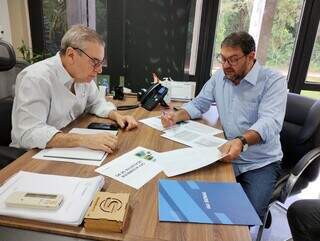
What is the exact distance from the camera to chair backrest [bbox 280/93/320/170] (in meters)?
1.66

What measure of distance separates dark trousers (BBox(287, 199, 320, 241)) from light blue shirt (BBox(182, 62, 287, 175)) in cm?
30

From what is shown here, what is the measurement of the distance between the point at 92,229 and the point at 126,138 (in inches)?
27.0

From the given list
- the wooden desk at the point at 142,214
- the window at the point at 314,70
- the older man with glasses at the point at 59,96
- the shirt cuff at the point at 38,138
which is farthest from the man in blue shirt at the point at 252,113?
the window at the point at 314,70

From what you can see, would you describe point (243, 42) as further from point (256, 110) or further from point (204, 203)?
point (204, 203)

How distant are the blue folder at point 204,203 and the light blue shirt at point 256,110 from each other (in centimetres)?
65

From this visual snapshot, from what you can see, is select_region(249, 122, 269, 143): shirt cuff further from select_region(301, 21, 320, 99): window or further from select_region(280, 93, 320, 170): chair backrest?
select_region(301, 21, 320, 99): window

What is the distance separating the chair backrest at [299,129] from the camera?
1655 millimetres

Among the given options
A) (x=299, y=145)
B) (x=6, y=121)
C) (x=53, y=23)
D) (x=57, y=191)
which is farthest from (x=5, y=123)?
(x=53, y=23)

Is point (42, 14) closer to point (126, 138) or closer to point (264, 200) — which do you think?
point (126, 138)

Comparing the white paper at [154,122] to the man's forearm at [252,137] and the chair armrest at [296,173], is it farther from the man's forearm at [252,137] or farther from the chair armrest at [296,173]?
the chair armrest at [296,173]

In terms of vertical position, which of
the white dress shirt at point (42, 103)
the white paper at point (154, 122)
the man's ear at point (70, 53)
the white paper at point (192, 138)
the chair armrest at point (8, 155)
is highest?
the man's ear at point (70, 53)

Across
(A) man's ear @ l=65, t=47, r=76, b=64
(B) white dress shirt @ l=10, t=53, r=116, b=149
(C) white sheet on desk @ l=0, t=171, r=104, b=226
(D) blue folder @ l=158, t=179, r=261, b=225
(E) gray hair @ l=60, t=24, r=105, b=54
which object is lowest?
(D) blue folder @ l=158, t=179, r=261, b=225

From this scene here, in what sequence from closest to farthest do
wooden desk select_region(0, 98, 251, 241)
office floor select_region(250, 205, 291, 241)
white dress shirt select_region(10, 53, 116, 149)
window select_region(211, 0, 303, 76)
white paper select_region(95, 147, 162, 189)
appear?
wooden desk select_region(0, 98, 251, 241)
white paper select_region(95, 147, 162, 189)
white dress shirt select_region(10, 53, 116, 149)
office floor select_region(250, 205, 291, 241)
window select_region(211, 0, 303, 76)

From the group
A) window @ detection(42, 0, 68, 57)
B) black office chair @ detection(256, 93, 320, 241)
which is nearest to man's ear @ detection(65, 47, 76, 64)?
black office chair @ detection(256, 93, 320, 241)
